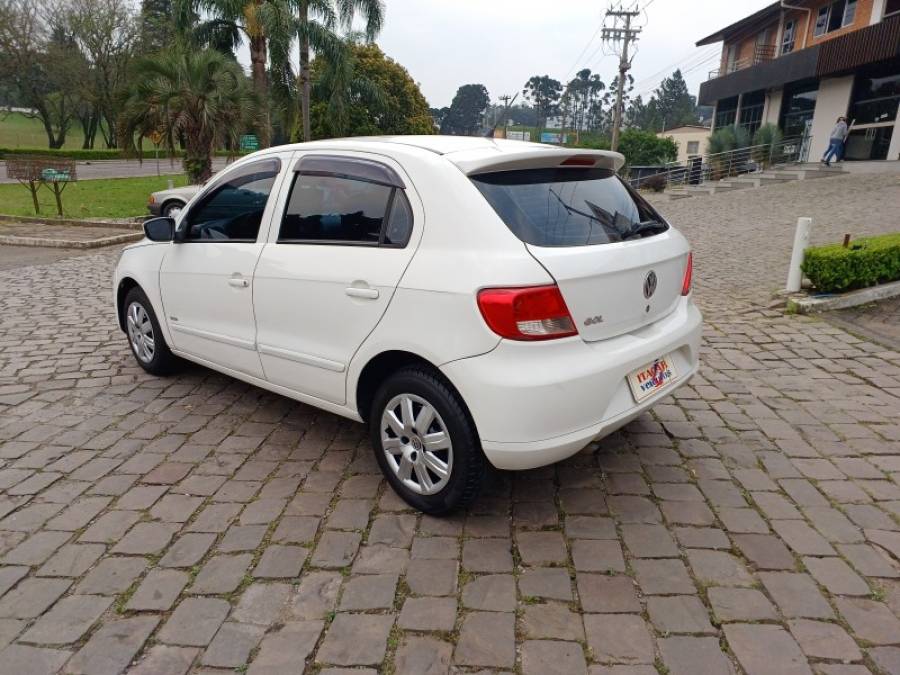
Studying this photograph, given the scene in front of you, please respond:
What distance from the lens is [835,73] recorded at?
2552cm

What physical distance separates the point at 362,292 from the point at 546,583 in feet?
4.96

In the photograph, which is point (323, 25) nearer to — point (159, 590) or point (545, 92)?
point (159, 590)

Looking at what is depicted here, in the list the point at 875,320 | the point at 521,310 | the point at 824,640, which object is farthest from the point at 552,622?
the point at 875,320

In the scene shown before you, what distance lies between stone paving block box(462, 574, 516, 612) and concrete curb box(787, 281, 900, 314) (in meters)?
5.43

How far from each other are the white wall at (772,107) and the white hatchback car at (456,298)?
32.0 metres

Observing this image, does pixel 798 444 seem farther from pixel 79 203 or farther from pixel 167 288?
pixel 79 203

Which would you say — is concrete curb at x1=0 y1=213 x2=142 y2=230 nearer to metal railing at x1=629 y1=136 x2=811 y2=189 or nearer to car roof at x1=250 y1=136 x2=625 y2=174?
car roof at x1=250 y1=136 x2=625 y2=174

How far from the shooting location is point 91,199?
19.9 metres

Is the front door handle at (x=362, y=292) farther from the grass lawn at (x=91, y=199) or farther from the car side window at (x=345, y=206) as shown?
the grass lawn at (x=91, y=199)

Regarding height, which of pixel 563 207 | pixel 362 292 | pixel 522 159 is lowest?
pixel 362 292

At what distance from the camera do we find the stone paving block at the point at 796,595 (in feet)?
7.92

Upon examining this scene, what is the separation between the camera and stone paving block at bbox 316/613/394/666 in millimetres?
2219

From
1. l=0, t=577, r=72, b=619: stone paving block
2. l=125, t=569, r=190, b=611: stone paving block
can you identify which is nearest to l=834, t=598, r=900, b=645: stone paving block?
l=125, t=569, r=190, b=611: stone paving block

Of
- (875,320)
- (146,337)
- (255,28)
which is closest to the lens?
(146,337)
